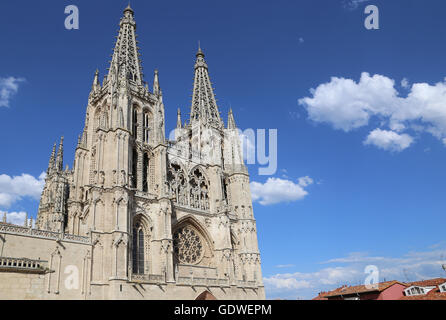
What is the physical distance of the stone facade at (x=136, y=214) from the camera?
23.8 m

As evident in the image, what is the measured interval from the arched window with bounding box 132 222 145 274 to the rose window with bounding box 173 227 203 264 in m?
4.03

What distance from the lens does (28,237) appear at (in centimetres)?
2253

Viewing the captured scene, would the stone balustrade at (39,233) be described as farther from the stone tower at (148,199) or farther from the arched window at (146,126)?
the arched window at (146,126)

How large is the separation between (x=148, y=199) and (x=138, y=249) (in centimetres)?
447

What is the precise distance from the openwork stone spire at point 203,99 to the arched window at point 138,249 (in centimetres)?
1874

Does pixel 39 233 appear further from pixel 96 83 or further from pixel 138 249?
pixel 96 83

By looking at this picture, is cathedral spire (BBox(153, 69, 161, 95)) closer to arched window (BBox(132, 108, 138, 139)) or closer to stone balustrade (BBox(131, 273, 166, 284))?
arched window (BBox(132, 108, 138, 139))

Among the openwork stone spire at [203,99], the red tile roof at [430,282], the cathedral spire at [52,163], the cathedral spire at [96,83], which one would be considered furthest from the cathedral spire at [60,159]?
the red tile roof at [430,282]

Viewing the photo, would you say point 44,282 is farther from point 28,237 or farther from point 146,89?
point 146,89

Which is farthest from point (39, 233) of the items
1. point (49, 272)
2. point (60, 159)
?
point (60, 159)

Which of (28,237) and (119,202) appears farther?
(119,202)

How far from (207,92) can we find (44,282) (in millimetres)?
34076
